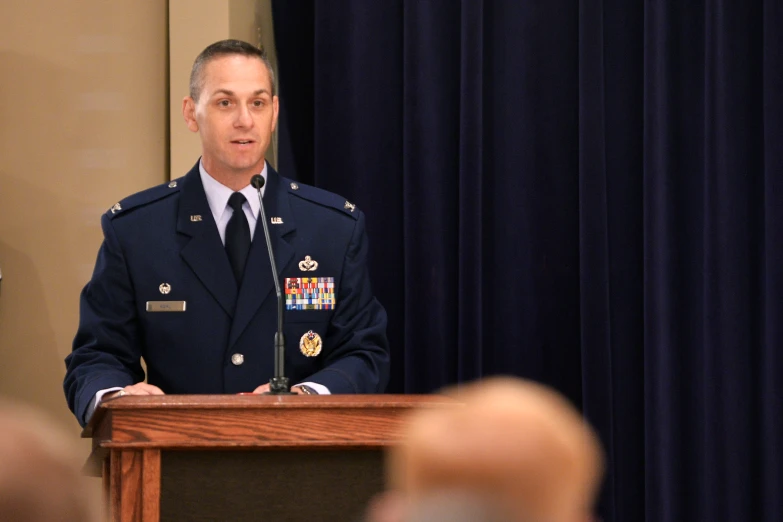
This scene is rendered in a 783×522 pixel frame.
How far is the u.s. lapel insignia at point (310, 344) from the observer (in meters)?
2.72

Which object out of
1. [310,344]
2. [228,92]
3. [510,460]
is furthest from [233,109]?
[510,460]

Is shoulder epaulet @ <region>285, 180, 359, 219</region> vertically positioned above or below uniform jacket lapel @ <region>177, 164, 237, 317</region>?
above

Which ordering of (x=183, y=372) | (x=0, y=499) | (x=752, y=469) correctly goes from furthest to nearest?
(x=752, y=469), (x=183, y=372), (x=0, y=499)

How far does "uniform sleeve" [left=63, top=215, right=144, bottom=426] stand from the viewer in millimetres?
2547

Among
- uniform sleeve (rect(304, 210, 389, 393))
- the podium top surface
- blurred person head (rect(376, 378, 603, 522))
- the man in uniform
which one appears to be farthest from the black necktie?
blurred person head (rect(376, 378, 603, 522))

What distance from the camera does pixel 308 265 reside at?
283 cm

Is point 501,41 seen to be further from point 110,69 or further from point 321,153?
point 110,69

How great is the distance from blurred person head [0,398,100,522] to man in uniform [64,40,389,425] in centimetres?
201

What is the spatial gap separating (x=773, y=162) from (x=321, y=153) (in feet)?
4.66

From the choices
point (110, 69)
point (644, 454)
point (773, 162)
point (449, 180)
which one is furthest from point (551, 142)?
point (110, 69)

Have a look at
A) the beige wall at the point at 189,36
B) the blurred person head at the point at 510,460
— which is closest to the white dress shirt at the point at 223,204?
the beige wall at the point at 189,36

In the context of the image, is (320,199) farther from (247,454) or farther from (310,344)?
(247,454)

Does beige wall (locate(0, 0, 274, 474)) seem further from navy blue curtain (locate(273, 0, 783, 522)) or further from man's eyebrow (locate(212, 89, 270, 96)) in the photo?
man's eyebrow (locate(212, 89, 270, 96))

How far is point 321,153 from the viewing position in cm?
378
